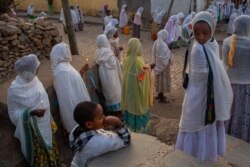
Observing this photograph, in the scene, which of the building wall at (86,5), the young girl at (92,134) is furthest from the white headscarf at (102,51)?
the building wall at (86,5)

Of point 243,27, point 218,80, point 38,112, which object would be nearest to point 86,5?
point 243,27

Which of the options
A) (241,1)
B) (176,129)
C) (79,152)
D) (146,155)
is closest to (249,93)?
(176,129)

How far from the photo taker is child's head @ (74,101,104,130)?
2.71m

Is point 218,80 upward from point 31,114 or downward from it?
upward

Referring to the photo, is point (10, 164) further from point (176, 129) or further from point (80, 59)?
point (80, 59)

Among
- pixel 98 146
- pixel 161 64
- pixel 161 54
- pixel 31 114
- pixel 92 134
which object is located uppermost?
pixel 92 134

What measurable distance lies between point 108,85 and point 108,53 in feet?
1.68

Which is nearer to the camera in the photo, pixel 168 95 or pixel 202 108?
pixel 202 108

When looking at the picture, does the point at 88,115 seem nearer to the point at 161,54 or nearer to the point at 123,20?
the point at 161,54

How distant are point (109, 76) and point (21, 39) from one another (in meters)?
1.82

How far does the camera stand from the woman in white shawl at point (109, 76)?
6.16 meters

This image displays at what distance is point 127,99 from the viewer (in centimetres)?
571

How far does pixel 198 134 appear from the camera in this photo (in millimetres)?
3594

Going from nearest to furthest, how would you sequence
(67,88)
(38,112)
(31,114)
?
(38,112) → (31,114) → (67,88)
